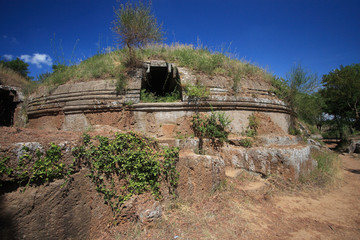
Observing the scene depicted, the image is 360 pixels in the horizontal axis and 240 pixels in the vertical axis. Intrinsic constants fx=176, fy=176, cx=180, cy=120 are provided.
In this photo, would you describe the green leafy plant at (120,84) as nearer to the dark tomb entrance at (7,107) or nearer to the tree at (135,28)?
the tree at (135,28)

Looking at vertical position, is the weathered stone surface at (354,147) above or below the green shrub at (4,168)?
below

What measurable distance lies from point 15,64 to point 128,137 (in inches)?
981

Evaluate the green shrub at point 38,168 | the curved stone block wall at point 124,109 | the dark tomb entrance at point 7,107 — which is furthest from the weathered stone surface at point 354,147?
the dark tomb entrance at point 7,107

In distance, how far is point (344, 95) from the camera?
50.3 feet

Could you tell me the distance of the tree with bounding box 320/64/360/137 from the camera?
48.9 ft

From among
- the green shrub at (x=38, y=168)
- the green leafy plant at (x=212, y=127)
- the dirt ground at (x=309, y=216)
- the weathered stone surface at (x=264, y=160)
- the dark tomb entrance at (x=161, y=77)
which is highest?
the dark tomb entrance at (x=161, y=77)

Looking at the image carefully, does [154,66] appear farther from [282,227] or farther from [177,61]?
[282,227]

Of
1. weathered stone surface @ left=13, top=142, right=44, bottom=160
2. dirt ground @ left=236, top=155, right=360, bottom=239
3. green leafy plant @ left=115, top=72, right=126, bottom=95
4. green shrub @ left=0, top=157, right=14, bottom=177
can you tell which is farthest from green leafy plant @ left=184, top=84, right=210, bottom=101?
green shrub @ left=0, top=157, right=14, bottom=177

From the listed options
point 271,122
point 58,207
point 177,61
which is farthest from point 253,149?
point 58,207

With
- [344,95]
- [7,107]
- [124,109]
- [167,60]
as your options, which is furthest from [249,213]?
[344,95]

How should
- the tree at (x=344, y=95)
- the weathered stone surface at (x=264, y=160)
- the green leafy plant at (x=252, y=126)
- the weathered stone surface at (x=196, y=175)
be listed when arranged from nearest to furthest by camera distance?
1. the weathered stone surface at (x=196, y=175)
2. the weathered stone surface at (x=264, y=160)
3. the green leafy plant at (x=252, y=126)
4. the tree at (x=344, y=95)

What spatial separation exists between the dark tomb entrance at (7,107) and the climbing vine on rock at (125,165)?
7.46 m

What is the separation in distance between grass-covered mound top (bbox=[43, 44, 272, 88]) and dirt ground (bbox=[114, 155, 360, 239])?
316cm

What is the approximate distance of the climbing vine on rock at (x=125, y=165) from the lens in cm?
254
